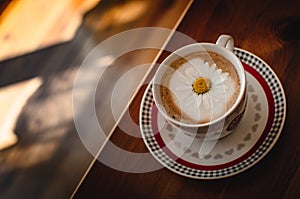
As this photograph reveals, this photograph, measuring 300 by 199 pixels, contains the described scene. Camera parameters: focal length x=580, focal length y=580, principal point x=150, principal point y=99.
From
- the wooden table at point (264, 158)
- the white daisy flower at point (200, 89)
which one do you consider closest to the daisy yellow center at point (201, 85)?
the white daisy flower at point (200, 89)

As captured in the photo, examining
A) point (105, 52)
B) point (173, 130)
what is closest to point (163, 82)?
point (173, 130)

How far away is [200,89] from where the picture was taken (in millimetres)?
728

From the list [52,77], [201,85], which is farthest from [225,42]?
[52,77]

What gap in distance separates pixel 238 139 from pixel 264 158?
43mm

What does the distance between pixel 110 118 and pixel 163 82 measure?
164 mm

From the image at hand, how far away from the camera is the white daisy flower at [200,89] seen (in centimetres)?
73

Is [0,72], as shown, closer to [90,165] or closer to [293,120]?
[90,165]

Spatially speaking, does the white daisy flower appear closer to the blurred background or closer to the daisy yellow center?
the daisy yellow center

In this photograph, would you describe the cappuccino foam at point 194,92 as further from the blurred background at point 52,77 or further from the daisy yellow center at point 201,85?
the blurred background at point 52,77

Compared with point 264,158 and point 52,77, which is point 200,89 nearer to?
point 264,158

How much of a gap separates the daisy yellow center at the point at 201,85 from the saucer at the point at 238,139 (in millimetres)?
86

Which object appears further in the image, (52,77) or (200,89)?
(52,77)

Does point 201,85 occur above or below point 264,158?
above

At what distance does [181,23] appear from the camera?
87 cm
